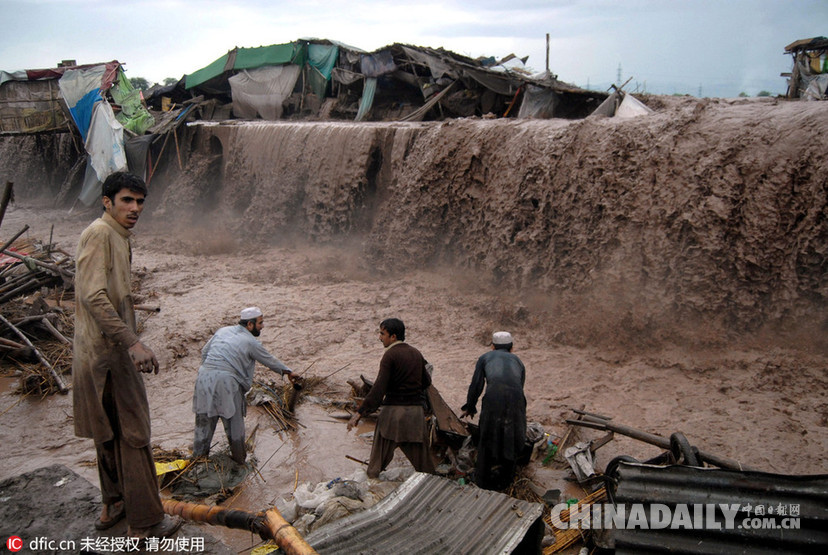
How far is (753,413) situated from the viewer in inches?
207

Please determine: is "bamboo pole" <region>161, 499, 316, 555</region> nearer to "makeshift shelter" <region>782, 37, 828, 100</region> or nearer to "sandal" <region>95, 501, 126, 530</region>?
"sandal" <region>95, 501, 126, 530</region>

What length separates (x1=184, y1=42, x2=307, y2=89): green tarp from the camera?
18547mm

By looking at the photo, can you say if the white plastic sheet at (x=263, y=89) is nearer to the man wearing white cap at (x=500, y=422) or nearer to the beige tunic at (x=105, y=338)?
the man wearing white cap at (x=500, y=422)

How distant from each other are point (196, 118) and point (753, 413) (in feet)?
63.7

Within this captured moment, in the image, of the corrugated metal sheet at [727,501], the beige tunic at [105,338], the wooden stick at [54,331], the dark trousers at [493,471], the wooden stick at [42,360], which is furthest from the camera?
the wooden stick at [54,331]

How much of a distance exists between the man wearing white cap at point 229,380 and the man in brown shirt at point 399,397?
697mm

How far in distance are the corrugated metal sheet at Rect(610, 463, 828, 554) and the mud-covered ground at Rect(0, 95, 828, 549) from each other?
1.77 meters

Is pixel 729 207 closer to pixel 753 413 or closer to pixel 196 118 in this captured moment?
pixel 753 413

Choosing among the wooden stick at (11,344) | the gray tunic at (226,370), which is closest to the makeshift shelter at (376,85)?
the gray tunic at (226,370)

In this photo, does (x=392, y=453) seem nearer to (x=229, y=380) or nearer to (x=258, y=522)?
(x=229, y=380)

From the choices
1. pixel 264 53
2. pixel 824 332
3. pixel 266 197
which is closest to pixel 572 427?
pixel 824 332

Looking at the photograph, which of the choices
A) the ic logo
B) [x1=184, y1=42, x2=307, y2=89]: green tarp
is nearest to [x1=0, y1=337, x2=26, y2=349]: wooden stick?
the ic logo

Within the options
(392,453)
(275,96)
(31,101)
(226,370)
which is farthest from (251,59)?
(392,453)

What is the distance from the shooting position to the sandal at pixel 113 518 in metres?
3.00
